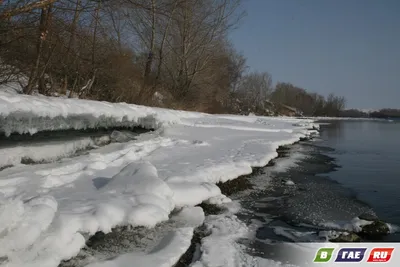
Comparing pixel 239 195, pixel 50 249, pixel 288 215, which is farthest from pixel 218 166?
pixel 50 249

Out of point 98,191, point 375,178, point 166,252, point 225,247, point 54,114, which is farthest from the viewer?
point 375,178

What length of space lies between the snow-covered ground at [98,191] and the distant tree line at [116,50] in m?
1.57

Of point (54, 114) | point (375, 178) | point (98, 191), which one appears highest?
point (54, 114)

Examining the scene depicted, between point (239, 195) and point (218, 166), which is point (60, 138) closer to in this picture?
point (218, 166)

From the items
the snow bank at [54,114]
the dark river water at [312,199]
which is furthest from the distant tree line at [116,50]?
the dark river water at [312,199]

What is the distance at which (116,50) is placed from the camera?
11609 mm

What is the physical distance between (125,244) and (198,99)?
56.1 ft

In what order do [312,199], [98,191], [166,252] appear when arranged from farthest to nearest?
[312,199] → [98,191] → [166,252]

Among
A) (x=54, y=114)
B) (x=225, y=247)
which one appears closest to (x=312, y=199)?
(x=225, y=247)

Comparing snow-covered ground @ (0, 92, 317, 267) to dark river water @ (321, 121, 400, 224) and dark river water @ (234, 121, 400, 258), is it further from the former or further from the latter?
dark river water @ (321, 121, 400, 224)

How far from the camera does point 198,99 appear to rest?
1981cm

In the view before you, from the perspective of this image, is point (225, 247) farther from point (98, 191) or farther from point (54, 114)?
point (54, 114)

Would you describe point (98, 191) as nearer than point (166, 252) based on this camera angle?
No

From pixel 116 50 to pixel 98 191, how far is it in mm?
8756
